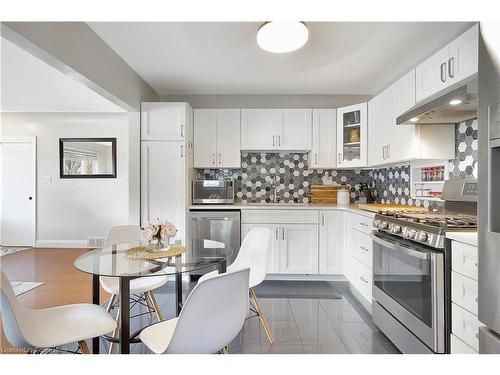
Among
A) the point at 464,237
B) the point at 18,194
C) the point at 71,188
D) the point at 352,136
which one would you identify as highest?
the point at 352,136

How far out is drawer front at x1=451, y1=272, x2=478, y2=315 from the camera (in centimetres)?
143

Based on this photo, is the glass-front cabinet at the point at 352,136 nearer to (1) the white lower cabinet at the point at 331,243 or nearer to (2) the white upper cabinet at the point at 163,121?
(1) the white lower cabinet at the point at 331,243

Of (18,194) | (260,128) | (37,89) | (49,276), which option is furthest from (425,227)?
(18,194)

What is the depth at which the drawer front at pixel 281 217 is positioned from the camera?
3.38 metres

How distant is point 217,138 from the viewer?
12.2 feet

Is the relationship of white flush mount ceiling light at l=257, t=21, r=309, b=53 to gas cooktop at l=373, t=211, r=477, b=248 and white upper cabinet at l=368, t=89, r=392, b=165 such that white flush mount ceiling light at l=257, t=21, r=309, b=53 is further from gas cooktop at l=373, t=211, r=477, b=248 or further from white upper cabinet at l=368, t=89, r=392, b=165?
gas cooktop at l=373, t=211, r=477, b=248

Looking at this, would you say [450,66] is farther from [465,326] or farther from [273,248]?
[273,248]

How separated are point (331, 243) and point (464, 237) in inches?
76.4

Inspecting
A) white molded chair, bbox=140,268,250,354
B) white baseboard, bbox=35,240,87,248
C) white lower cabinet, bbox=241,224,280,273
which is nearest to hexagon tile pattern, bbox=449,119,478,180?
white lower cabinet, bbox=241,224,280,273

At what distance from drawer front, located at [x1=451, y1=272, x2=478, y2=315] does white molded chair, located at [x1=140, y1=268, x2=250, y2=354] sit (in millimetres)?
1131

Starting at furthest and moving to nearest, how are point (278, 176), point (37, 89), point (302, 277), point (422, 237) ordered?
point (278, 176) → point (37, 89) → point (302, 277) → point (422, 237)

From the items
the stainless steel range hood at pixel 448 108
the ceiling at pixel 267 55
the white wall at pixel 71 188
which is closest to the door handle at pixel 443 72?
the stainless steel range hood at pixel 448 108

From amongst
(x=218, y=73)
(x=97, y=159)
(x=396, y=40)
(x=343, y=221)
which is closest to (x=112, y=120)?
(x=97, y=159)
